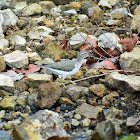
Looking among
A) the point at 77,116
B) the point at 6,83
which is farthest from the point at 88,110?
the point at 6,83

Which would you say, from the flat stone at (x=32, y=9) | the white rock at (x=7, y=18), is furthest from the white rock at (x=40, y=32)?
the flat stone at (x=32, y=9)

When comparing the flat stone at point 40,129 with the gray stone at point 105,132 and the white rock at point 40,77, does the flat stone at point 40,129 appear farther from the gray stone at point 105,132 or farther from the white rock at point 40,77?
the white rock at point 40,77

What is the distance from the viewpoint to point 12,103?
219 inches

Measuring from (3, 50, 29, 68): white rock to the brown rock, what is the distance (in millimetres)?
1560

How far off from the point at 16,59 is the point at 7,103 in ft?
5.37

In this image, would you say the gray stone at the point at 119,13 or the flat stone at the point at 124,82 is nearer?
the flat stone at the point at 124,82

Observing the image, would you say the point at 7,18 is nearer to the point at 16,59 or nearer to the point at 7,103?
the point at 16,59

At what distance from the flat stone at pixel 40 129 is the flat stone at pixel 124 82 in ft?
5.64

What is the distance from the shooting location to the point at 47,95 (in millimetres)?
5500

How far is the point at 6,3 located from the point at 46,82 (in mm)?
5026

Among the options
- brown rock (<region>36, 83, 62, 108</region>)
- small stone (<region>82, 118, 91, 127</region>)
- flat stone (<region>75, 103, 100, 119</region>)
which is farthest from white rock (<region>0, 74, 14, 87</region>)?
small stone (<region>82, 118, 91, 127</region>)

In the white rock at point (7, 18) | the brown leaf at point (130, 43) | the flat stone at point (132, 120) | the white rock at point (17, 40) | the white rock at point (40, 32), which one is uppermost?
the brown leaf at point (130, 43)

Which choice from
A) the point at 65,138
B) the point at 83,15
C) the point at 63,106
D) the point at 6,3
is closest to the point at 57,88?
the point at 63,106

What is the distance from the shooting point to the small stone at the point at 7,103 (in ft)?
18.0
